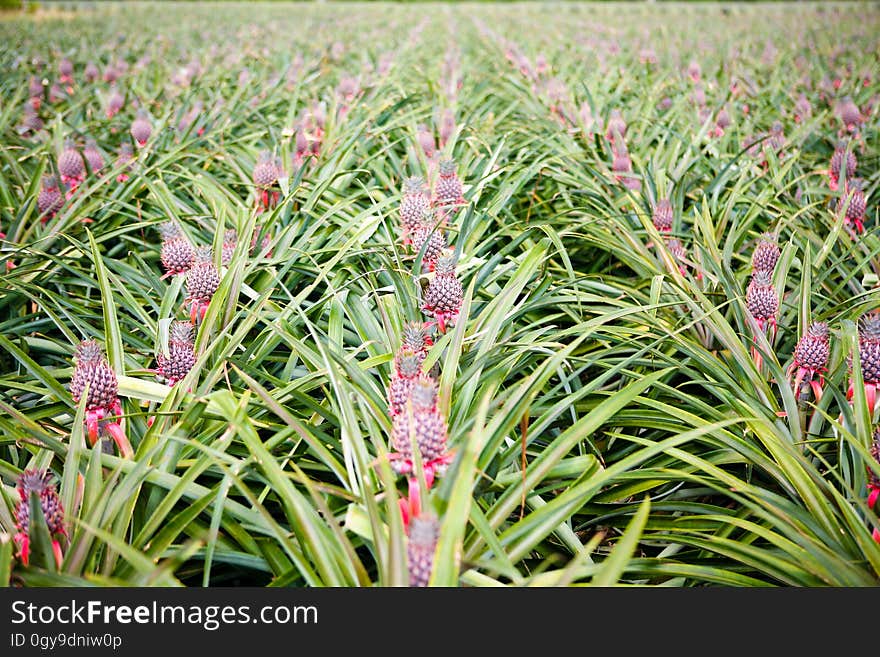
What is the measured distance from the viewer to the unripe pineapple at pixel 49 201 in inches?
81.4

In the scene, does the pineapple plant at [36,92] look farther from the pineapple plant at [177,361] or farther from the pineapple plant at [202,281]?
the pineapple plant at [177,361]

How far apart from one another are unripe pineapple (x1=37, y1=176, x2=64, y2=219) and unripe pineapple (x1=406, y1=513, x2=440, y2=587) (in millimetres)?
1754

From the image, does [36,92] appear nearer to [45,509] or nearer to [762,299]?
[45,509]

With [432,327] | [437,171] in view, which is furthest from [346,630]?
[437,171]

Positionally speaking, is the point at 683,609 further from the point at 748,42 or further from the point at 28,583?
the point at 748,42

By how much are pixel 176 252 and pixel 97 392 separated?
50cm

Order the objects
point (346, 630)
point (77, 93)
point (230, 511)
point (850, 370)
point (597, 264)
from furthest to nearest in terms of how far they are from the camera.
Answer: point (77, 93), point (597, 264), point (850, 370), point (230, 511), point (346, 630)

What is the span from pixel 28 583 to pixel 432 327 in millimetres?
831

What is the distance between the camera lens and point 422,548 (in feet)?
2.69

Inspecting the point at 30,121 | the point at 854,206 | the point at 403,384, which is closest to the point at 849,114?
the point at 854,206

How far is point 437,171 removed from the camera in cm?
220

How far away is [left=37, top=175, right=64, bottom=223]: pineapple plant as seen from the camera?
207cm

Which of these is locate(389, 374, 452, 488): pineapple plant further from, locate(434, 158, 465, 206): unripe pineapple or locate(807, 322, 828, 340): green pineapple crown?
locate(434, 158, 465, 206): unripe pineapple

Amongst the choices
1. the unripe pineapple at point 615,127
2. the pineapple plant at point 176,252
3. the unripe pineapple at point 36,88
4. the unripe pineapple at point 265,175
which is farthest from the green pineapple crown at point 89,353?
the unripe pineapple at point 36,88
